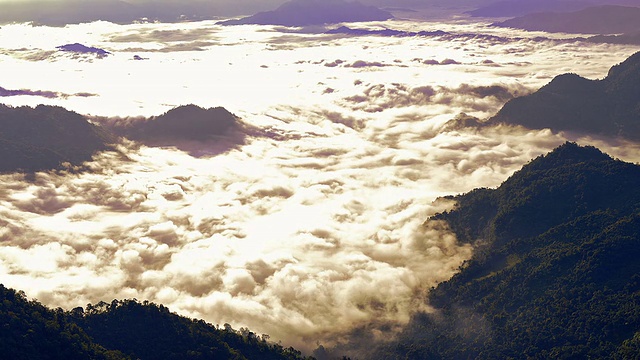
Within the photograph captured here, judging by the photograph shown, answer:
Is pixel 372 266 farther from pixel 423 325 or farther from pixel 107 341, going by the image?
pixel 107 341

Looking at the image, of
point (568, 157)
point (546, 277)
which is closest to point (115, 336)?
point (546, 277)

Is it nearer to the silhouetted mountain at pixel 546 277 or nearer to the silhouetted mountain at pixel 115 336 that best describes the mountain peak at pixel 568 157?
the silhouetted mountain at pixel 546 277

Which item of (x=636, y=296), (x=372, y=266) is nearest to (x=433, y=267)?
(x=372, y=266)

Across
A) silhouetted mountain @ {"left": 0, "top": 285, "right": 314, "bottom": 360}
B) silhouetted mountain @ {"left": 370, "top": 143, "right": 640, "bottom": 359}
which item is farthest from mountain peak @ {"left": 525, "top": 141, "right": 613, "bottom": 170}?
silhouetted mountain @ {"left": 0, "top": 285, "right": 314, "bottom": 360}

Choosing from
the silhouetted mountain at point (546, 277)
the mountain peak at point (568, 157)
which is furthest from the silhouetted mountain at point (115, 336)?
the mountain peak at point (568, 157)

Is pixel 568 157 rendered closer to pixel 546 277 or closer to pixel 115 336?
pixel 546 277

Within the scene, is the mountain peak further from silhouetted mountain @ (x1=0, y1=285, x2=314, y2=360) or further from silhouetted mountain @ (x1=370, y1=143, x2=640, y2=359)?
silhouetted mountain @ (x1=0, y1=285, x2=314, y2=360)
